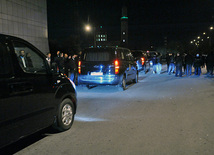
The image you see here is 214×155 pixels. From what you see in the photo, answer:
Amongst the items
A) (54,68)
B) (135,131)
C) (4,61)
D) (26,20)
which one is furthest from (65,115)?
(26,20)

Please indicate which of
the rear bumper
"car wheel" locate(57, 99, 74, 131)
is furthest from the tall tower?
"car wheel" locate(57, 99, 74, 131)

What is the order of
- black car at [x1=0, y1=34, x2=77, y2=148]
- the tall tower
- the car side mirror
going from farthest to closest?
the tall tower < the car side mirror < black car at [x1=0, y1=34, x2=77, y2=148]

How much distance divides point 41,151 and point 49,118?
69cm

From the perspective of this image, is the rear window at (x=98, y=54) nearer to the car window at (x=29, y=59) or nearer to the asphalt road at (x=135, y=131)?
the asphalt road at (x=135, y=131)

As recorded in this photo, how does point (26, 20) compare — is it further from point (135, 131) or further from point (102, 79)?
point (135, 131)

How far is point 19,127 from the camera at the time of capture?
3848 mm

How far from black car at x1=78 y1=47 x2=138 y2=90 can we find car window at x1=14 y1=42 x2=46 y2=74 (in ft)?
18.7

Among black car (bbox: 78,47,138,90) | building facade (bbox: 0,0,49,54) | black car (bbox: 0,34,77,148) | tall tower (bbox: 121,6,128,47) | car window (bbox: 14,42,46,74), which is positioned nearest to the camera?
black car (bbox: 0,34,77,148)

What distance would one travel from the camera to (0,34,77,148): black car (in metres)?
3.58

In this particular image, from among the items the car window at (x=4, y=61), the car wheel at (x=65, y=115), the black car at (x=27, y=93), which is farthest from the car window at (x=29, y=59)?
the car wheel at (x=65, y=115)

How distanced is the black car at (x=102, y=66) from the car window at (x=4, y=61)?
22.8 ft

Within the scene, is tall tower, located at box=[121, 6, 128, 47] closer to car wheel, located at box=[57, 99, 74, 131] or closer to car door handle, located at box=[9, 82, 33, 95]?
car wheel, located at box=[57, 99, 74, 131]

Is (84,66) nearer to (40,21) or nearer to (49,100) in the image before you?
(49,100)

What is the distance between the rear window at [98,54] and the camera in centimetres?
1058
